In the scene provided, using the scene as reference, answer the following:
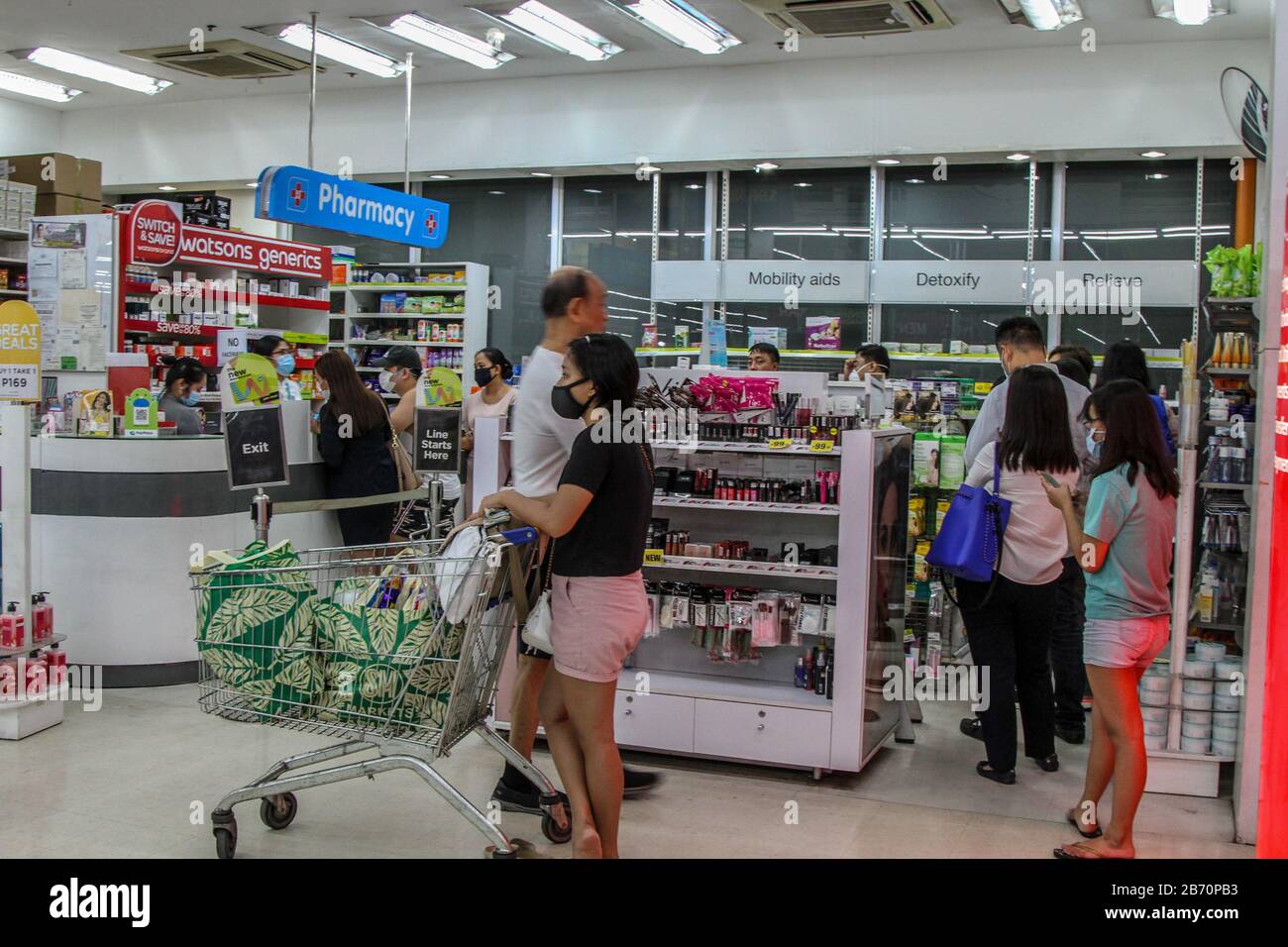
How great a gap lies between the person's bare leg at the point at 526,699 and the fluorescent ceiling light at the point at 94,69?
939 cm

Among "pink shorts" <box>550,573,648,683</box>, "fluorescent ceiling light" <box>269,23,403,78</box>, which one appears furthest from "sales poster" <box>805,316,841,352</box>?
"pink shorts" <box>550,573,648,683</box>

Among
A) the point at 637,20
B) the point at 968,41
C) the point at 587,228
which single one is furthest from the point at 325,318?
the point at 968,41

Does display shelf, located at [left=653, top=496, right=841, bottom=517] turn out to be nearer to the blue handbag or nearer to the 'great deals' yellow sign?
the blue handbag

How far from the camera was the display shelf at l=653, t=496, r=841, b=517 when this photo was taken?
4.56 metres

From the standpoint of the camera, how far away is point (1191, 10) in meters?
8.15

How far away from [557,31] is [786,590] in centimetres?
603

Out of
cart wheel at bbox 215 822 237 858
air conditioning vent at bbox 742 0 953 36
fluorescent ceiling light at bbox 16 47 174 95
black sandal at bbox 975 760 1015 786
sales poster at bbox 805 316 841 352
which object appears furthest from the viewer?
fluorescent ceiling light at bbox 16 47 174 95

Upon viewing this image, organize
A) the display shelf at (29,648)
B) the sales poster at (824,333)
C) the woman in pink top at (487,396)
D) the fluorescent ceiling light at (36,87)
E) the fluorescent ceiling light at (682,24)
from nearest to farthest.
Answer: the display shelf at (29,648)
the woman in pink top at (487,396)
the fluorescent ceiling light at (682,24)
the sales poster at (824,333)
the fluorescent ceiling light at (36,87)

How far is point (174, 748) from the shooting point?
4836 mm

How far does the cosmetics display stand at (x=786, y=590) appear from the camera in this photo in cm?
450

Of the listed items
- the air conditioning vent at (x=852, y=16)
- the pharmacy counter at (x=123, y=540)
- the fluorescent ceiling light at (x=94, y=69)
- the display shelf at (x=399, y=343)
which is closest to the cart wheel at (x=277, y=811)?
the pharmacy counter at (x=123, y=540)

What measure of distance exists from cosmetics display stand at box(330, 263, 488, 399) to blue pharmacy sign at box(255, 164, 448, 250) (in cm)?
207

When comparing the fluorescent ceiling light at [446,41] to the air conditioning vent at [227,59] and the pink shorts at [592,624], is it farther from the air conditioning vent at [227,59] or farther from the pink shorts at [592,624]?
the pink shorts at [592,624]
